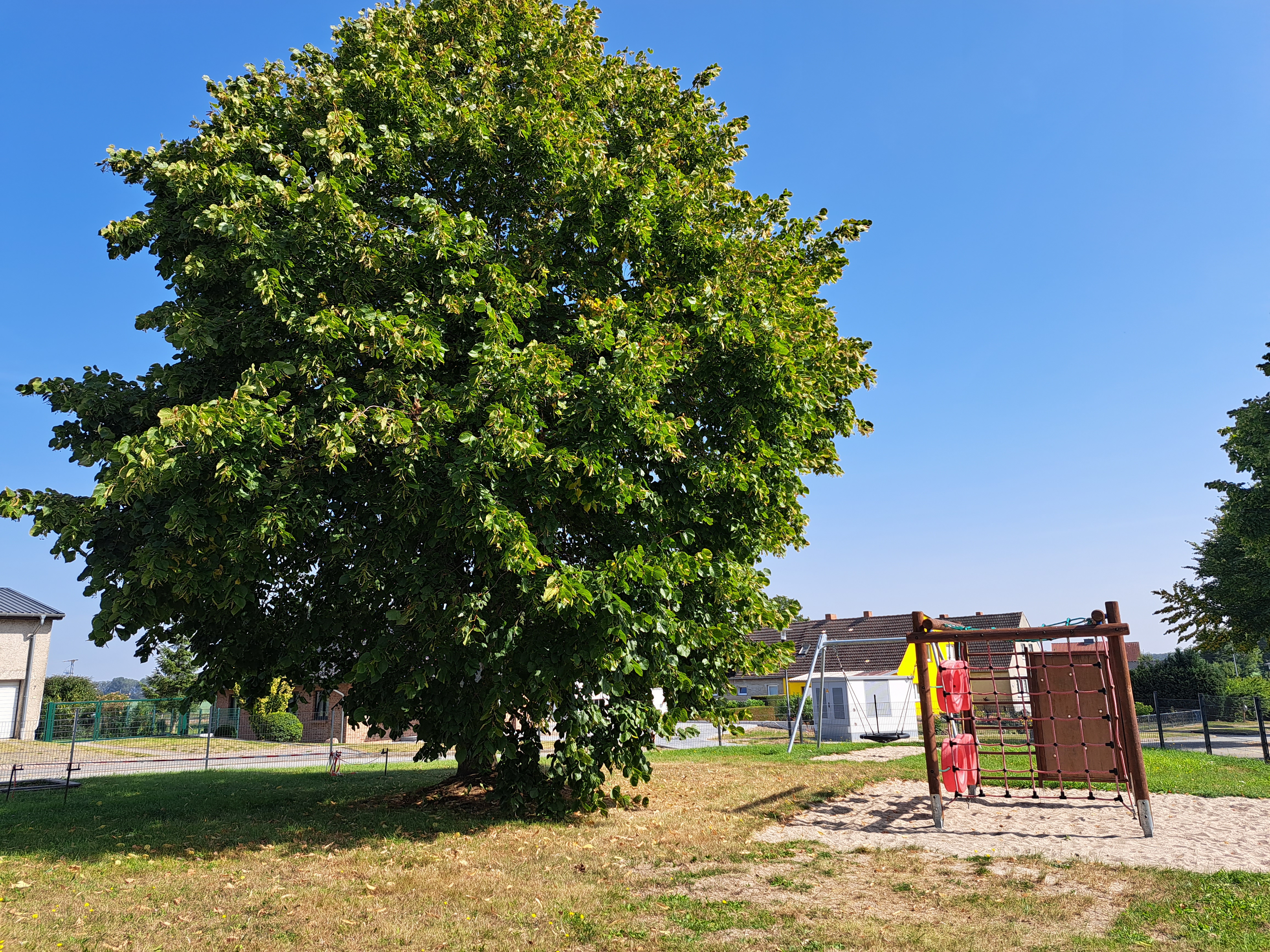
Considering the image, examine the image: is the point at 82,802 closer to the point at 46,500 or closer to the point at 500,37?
the point at 46,500

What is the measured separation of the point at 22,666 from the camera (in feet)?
121

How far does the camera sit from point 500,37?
13.4m

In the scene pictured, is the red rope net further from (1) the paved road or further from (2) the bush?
(2) the bush

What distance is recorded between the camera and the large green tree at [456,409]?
390 inches

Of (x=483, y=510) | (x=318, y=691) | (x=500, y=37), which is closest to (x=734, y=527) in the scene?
(x=483, y=510)

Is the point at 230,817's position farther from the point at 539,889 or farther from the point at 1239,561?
the point at 1239,561

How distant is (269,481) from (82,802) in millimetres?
9296

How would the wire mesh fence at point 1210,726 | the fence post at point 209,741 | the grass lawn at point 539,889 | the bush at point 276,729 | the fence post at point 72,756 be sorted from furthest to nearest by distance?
the bush at point 276,729, the wire mesh fence at point 1210,726, the fence post at point 209,741, the fence post at point 72,756, the grass lawn at point 539,889

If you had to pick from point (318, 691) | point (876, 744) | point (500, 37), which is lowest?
point (876, 744)

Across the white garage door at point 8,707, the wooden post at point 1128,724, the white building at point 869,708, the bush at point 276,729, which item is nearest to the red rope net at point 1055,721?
the wooden post at point 1128,724

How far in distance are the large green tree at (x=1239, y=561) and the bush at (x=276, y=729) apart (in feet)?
131

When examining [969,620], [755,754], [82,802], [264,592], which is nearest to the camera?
[264,592]

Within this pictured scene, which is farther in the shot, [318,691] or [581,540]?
[318,691]

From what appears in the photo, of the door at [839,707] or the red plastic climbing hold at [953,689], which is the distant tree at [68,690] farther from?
the red plastic climbing hold at [953,689]
